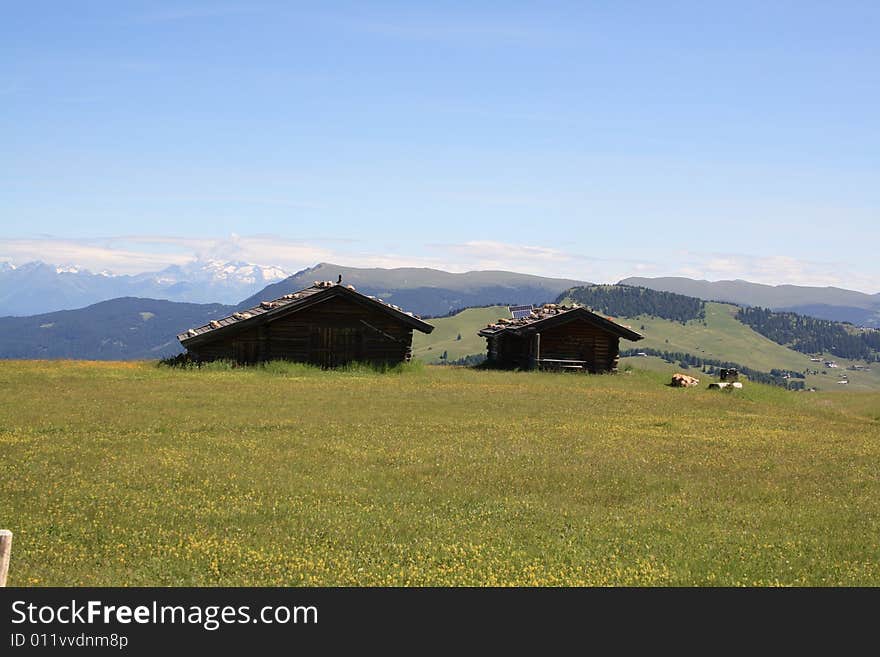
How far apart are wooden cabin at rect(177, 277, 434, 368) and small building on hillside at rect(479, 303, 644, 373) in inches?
294

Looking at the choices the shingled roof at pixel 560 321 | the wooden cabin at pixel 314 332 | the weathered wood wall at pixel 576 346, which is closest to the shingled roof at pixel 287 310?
the wooden cabin at pixel 314 332

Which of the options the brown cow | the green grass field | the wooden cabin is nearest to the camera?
the green grass field

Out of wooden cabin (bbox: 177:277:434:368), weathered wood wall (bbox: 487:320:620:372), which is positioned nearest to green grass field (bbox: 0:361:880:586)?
wooden cabin (bbox: 177:277:434:368)

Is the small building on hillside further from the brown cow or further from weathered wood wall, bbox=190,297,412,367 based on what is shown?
weathered wood wall, bbox=190,297,412,367

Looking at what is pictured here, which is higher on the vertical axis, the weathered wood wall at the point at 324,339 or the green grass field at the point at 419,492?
the weathered wood wall at the point at 324,339

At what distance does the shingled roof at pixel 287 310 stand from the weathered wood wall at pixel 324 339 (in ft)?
1.39

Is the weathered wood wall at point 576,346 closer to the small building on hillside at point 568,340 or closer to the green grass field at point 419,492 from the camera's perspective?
the small building on hillside at point 568,340

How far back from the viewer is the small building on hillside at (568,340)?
54094 mm

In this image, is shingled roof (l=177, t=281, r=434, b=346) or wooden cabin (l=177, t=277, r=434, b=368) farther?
wooden cabin (l=177, t=277, r=434, b=368)

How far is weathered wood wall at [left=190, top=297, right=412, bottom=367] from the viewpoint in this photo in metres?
48.2

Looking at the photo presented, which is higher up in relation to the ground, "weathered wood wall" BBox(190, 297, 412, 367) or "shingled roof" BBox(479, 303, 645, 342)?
"shingled roof" BBox(479, 303, 645, 342)
